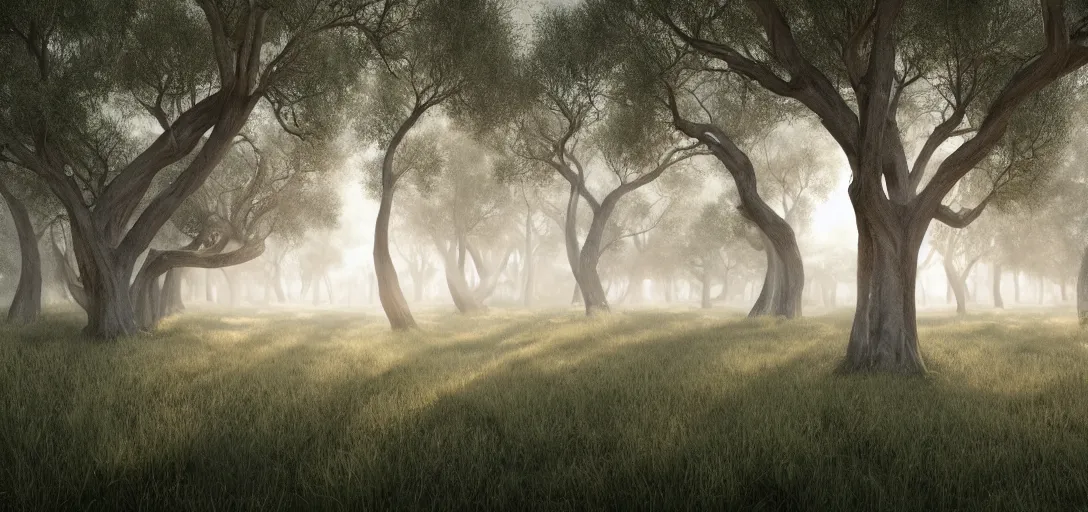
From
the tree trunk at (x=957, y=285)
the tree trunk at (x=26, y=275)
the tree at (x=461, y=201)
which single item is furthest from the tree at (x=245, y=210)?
the tree trunk at (x=957, y=285)

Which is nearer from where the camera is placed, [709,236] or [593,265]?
[593,265]

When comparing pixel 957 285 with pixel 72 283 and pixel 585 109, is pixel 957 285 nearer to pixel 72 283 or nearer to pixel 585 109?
pixel 585 109

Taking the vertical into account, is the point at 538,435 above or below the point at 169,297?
below

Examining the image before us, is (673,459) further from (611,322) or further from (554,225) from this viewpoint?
(554,225)

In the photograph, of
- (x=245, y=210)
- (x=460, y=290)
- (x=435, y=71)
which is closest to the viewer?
(x=435, y=71)

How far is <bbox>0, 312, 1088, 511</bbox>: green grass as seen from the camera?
11.3ft

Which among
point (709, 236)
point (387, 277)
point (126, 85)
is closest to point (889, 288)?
point (387, 277)

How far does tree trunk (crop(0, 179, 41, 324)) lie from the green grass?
39.8 ft

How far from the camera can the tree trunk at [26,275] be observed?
17.5 metres

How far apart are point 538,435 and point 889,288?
7.65m

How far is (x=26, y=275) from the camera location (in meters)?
18.2

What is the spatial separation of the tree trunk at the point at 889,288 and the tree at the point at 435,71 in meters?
12.4

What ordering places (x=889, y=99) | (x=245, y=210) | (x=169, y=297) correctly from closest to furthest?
(x=889, y=99)
(x=245, y=210)
(x=169, y=297)

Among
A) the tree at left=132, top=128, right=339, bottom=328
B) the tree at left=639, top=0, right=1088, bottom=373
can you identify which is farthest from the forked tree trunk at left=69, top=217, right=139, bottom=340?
the tree at left=639, top=0, right=1088, bottom=373
